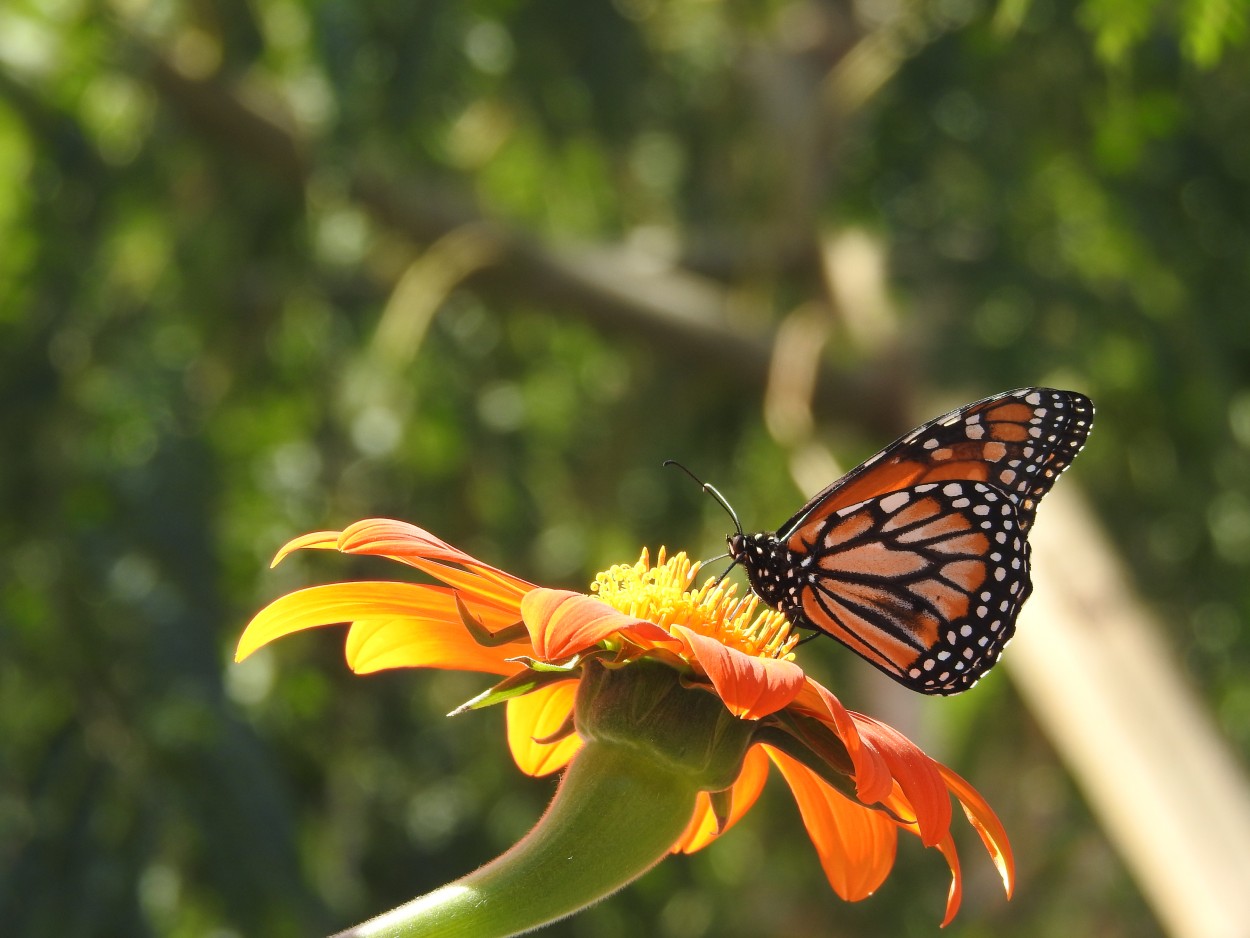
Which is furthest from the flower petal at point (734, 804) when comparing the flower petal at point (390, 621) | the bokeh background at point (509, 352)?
the bokeh background at point (509, 352)

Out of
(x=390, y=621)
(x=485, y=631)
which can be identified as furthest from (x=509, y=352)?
(x=485, y=631)

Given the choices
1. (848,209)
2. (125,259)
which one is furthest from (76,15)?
(848,209)

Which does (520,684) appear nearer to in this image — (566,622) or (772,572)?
(566,622)

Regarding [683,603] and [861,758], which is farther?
[683,603]

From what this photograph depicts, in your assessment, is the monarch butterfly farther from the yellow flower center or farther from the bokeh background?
the bokeh background

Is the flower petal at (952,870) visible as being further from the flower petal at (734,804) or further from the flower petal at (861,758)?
the flower petal at (734,804)

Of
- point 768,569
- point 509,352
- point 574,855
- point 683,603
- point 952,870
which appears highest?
point 509,352
